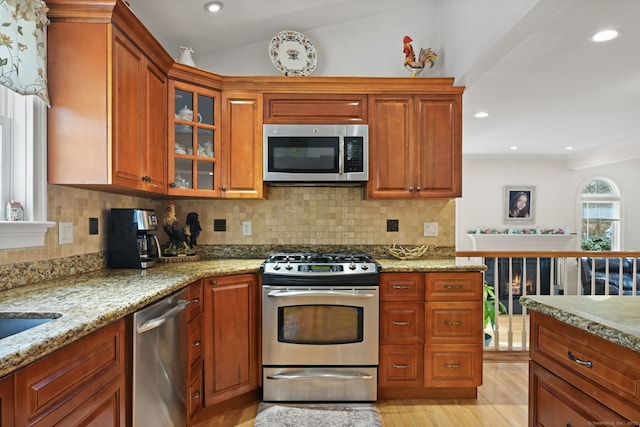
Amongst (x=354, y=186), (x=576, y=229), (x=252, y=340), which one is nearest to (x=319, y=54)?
(x=354, y=186)

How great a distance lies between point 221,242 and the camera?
10.2 ft

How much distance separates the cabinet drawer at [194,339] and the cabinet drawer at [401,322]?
1146mm

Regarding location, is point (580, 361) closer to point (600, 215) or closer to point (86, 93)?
point (86, 93)

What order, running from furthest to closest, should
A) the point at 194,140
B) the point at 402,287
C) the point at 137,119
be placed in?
the point at 194,140, the point at 402,287, the point at 137,119

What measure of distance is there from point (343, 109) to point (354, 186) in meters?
0.63

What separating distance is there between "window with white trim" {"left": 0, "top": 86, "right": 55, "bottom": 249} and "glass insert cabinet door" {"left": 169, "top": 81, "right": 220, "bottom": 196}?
2.77ft

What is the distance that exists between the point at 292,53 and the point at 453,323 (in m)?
2.31

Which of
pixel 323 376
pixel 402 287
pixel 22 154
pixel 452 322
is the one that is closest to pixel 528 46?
pixel 402 287

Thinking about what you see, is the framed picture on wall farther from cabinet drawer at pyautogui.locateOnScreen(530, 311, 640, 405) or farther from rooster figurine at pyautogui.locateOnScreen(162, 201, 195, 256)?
cabinet drawer at pyautogui.locateOnScreen(530, 311, 640, 405)

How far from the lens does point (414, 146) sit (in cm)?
285

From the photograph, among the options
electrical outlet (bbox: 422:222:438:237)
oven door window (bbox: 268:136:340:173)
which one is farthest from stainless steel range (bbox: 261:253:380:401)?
electrical outlet (bbox: 422:222:438:237)

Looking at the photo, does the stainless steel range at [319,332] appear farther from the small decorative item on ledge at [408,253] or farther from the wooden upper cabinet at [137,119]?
the wooden upper cabinet at [137,119]

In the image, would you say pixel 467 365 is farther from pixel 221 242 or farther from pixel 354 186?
pixel 221 242

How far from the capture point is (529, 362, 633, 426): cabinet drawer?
1118mm
